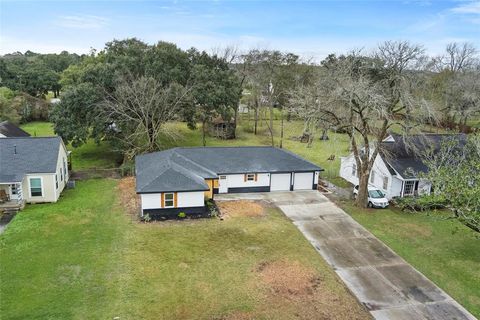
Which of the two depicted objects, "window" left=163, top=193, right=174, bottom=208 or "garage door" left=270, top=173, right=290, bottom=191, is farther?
"garage door" left=270, top=173, right=290, bottom=191

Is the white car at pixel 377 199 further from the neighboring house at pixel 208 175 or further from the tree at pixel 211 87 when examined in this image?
the tree at pixel 211 87

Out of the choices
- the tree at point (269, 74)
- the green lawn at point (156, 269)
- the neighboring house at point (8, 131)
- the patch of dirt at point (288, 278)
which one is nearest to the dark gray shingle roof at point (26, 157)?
the green lawn at point (156, 269)

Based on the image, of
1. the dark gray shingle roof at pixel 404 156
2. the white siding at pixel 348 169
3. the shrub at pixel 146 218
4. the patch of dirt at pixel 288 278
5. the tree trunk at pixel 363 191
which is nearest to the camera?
the patch of dirt at pixel 288 278

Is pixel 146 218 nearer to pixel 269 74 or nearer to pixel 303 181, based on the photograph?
pixel 303 181

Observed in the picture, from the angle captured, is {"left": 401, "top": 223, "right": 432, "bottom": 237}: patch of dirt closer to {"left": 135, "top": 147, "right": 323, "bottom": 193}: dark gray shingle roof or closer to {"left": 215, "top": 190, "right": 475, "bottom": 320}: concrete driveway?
{"left": 215, "top": 190, "right": 475, "bottom": 320}: concrete driveway

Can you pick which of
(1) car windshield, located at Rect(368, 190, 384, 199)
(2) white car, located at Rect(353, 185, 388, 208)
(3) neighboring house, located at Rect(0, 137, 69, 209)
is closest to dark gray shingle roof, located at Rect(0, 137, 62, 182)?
(3) neighboring house, located at Rect(0, 137, 69, 209)

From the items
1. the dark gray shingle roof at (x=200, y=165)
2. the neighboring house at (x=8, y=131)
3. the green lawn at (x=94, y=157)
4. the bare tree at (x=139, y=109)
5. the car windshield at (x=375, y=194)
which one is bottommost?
the green lawn at (x=94, y=157)
